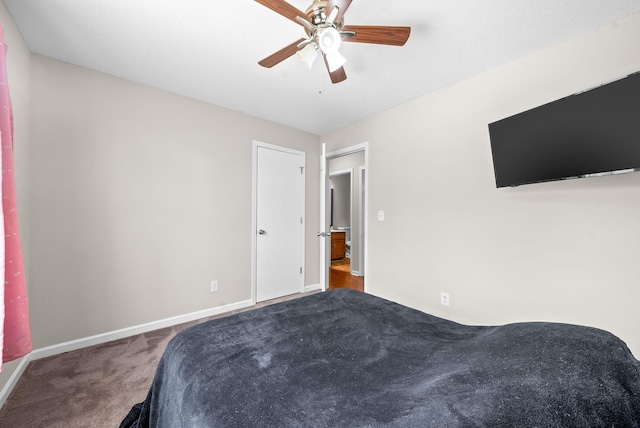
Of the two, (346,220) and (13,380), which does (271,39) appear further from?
(346,220)

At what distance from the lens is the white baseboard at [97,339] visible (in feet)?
5.73

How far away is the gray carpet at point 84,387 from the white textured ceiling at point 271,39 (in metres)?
2.46

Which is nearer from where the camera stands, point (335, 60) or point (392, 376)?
point (392, 376)

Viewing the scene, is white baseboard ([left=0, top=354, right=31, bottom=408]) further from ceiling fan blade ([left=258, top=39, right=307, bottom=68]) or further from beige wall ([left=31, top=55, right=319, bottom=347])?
ceiling fan blade ([left=258, top=39, right=307, bottom=68])

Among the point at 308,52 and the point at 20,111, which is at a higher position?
the point at 308,52

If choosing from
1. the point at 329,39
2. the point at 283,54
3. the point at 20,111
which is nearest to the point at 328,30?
the point at 329,39

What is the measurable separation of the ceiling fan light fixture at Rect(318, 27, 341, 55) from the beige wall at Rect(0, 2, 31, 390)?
1.97 metres

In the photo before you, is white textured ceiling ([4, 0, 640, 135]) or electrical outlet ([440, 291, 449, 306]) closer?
white textured ceiling ([4, 0, 640, 135])

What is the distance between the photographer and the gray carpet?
1.50 meters

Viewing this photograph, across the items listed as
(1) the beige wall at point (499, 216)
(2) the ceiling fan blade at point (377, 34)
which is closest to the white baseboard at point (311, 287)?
(1) the beige wall at point (499, 216)

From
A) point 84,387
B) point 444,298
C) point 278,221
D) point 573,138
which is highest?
point 573,138

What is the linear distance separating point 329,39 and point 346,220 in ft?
18.4

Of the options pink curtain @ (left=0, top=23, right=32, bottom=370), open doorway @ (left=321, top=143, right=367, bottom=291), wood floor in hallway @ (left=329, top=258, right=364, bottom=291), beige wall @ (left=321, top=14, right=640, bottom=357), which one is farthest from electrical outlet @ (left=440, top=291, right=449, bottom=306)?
pink curtain @ (left=0, top=23, right=32, bottom=370)

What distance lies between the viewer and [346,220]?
6.79m
